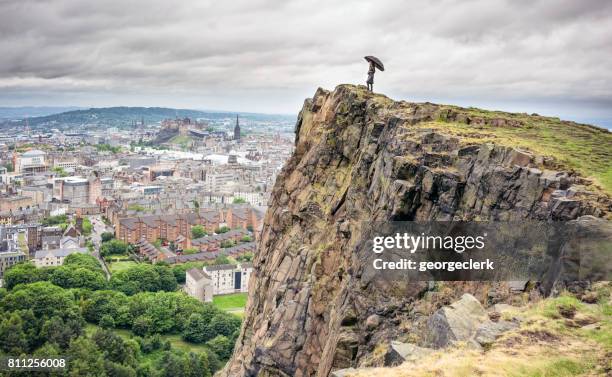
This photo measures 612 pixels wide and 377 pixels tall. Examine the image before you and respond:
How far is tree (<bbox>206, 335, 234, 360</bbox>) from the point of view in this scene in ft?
230

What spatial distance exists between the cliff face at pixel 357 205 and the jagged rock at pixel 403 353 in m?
3.26

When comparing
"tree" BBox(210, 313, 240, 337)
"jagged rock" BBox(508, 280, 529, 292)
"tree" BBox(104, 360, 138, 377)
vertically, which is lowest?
"tree" BBox(210, 313, 240, 337)

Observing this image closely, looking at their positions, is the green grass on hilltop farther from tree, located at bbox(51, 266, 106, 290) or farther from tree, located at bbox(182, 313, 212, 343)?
tree, located at bbox(51, 266, 106, 290)

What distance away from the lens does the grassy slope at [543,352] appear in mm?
13445

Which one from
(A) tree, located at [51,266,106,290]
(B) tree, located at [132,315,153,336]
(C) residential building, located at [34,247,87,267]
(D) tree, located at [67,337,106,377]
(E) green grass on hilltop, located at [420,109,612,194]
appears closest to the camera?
(E) green grass on hilltop, located at [420,109,612,194]

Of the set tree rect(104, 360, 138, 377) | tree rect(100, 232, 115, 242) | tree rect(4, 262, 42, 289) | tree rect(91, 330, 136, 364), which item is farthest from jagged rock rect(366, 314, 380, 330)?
tree rect(100, 232, 115, 242)

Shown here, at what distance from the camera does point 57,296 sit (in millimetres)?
72812

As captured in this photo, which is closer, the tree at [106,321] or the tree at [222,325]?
the tree at [106,321]

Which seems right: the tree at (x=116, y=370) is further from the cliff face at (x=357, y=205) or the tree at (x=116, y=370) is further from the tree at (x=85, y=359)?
the cliff face at (x=357, y=205)

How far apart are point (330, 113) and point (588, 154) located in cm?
1538

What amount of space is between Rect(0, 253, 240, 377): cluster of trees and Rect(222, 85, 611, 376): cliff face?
106 ft

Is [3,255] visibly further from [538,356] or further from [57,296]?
[538,356]

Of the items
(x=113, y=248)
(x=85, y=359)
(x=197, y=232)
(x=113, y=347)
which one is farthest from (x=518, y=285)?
(x=197, y=232)

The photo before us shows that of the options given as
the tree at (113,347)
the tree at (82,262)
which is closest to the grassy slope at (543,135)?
the tree at (113,347)
